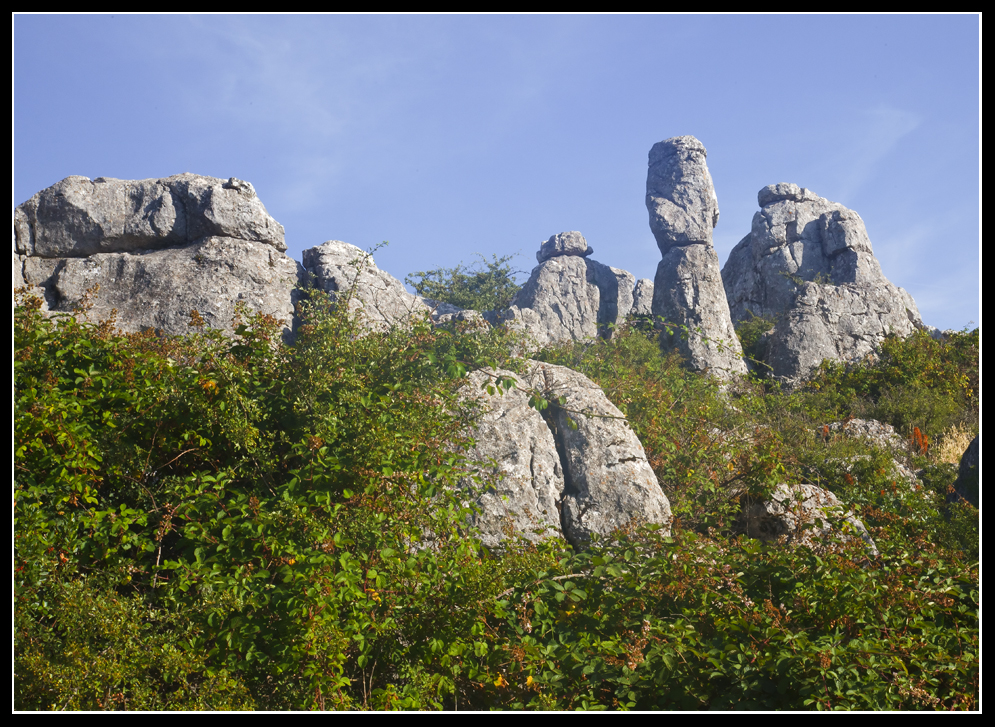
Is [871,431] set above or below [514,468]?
above

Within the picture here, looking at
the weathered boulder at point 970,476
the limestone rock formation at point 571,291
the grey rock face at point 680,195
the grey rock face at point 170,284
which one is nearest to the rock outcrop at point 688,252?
the grey rock face at point 680,195

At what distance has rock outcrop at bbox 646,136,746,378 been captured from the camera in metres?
20.8

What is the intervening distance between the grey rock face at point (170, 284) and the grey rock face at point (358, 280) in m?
0.88

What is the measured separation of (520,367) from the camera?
27.0 ft

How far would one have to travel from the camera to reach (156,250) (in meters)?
10.9

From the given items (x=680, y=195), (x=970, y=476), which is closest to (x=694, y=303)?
(x=680, y=195)

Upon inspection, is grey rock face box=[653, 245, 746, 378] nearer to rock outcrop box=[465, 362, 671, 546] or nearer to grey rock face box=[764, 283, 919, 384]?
grey rock face box=[764, 283, 919, 384]

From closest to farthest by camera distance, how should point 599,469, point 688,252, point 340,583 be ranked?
point 340,583 < point 599,469 < point 688,252

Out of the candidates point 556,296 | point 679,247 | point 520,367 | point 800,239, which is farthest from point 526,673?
point 556,296

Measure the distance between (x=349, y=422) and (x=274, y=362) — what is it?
3.45ft

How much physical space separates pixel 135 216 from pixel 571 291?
2317 centimetres

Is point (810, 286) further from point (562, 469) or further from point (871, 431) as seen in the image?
point (562, 469)

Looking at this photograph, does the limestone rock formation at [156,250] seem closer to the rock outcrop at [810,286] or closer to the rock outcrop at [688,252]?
the rock outcrop at [688,252]

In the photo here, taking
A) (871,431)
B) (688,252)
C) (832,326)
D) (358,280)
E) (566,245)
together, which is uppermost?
(566,245)
